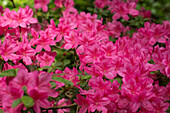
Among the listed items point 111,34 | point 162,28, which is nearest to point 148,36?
point 162,28

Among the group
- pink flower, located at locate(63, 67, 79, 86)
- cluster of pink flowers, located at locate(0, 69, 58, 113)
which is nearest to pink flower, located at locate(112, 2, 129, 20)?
pink flower, located at locate(63, 67, 79, 86)

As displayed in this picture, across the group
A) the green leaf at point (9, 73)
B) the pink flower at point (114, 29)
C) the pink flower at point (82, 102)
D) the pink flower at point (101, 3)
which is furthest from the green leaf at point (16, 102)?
the pink flower at point (101, 3)

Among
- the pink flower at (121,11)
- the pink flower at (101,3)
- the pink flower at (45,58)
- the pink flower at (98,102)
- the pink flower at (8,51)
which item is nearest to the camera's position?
the pink flower at (98,102)

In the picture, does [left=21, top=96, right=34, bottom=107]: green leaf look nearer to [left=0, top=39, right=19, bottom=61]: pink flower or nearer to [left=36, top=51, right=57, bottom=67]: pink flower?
[left=0, top=39, right=19, bottom=61]: pink flower

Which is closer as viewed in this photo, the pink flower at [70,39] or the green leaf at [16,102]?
the green leaf at [16,102]

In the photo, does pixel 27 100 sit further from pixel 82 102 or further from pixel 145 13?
pixel 145 13

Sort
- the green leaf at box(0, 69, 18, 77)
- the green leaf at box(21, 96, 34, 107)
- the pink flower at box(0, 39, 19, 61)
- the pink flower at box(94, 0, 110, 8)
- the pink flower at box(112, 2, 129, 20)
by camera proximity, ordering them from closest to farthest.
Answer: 1. the green leaf at box(21, 96, 34, 107)
2. the green leaf at box(0, 69, 18, 77)
3. the pink flower at box(0, 39, 19, 61)
4. the pink flower at box(112, 2, 129, 20)
5. the pink flower at box(94, 0, 110, 8)

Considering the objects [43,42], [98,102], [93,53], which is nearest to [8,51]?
[43,42]

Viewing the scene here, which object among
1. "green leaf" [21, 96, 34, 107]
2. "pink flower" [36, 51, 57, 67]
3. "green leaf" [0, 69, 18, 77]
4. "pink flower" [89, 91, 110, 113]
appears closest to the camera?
"green leaf" [21, 96, 34, 107]

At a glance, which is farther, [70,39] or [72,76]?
[70,39]

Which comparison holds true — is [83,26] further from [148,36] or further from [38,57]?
[148,36]

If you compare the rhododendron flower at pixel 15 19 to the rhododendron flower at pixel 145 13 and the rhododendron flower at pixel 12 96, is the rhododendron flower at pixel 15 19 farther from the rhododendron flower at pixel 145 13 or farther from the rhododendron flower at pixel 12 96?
the rhododendron flower at pixel 145 13

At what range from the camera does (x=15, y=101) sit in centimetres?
82

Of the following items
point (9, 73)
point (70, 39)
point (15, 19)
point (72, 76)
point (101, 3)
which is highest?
point (101, 3)
